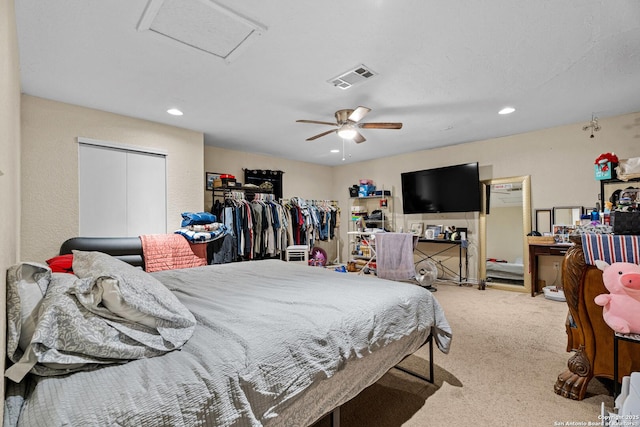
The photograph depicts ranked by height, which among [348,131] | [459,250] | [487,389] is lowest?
[487,389]

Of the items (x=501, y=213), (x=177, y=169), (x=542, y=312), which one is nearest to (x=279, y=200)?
(x=177, y=169)

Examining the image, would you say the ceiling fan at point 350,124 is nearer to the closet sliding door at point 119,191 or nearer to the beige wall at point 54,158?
the closet sliding door at point 119,191

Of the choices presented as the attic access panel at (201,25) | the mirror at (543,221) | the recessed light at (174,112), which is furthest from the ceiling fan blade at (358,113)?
the mirror at (543,221)

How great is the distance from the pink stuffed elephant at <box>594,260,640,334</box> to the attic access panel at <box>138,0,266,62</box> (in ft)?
8.10

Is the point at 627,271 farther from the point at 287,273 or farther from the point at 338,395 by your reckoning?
the point at 287,273

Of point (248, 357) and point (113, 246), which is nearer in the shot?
point (248, 357)

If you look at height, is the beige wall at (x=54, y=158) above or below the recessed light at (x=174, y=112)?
below

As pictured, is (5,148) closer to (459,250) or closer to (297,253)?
(297,253)

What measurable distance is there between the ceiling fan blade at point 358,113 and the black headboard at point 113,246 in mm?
2811

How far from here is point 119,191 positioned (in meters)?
3.55

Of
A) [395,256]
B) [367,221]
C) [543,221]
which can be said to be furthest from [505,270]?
[367,221]

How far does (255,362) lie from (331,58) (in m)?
2.20

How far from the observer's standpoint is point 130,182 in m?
3.63

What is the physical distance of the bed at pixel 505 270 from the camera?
4.79 meters
